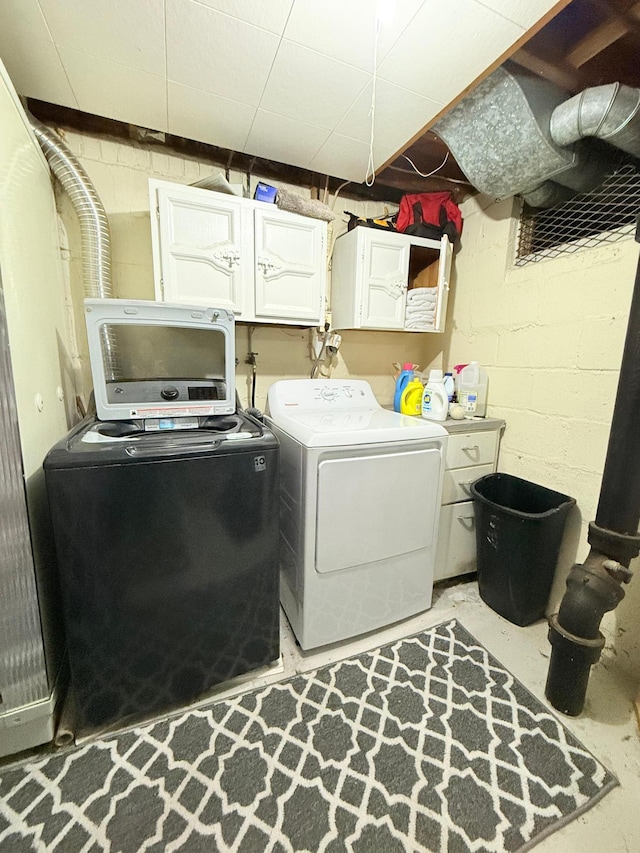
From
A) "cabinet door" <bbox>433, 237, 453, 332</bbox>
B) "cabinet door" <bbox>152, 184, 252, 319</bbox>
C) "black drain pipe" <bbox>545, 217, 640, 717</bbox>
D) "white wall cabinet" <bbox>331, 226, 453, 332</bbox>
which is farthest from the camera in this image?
"cabinet door" <bbox>433, 237, 453, 332</bbox>

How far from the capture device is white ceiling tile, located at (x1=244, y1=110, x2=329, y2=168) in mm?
1524

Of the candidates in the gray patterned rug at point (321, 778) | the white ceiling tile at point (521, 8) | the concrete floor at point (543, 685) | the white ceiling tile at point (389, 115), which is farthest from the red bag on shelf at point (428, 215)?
the gray patterned rug at point (321, 778)

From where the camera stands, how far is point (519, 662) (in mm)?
1448

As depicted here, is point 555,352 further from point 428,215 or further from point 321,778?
point 321,778

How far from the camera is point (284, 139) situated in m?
1.64

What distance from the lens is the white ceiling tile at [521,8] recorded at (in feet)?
3.26

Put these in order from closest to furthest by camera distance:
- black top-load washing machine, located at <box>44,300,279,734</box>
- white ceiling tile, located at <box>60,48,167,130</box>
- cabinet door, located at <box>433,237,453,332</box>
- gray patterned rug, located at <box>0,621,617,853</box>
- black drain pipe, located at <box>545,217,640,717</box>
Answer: gray patterned rug, located at <box>0,621,617,853</box> → black top-load washing machine, located at <box>44,300,279,734</box> → black drain pipe, located at <box>545,217,640,717</box> → white ceiling tile, located at <box>60,48,167,130</box> → cabinet door, located at <box>433,237,453,332</box>

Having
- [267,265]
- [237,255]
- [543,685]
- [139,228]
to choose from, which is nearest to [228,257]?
[237,255]

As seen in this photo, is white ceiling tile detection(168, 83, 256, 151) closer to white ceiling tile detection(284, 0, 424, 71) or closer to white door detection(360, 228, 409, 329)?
white ceiling tile detection(284, 0, 424, 71)

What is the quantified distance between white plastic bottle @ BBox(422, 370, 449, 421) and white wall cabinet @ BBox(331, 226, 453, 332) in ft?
1.45

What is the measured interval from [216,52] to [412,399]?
170 centimetres

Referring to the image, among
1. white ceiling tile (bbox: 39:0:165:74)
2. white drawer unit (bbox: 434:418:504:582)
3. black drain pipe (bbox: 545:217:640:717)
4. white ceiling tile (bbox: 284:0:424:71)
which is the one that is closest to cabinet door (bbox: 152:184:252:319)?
white ceiling tile (bbox: 39:0:165:74)

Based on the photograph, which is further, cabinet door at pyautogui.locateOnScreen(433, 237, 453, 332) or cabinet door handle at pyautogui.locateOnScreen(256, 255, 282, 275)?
cabinet door at pyautogui.locateOnScreen(433, 237, 453, 332)

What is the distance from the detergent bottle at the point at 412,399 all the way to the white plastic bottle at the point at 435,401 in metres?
0.08
